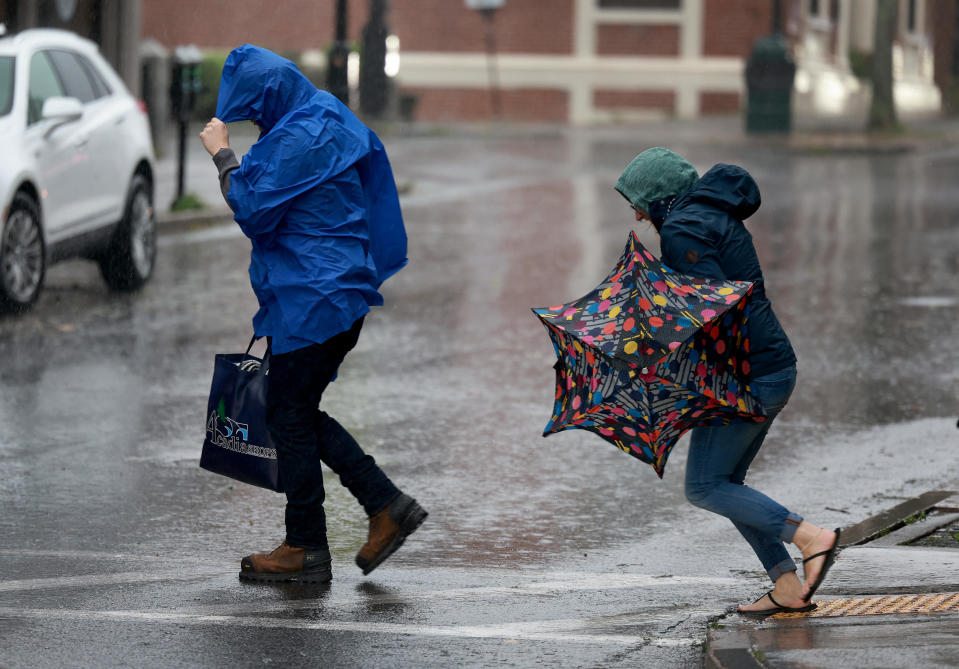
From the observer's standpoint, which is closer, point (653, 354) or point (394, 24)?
point (653, 354)

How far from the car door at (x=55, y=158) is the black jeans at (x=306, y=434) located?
6371 millimetres

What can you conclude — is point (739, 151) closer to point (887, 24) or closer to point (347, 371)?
point (887, 24)

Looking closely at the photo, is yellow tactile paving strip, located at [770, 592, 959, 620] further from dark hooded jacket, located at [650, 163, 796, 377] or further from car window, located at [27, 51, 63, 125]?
car window, located at [27, 51, 63, 125]

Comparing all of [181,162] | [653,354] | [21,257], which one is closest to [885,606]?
[653,354]

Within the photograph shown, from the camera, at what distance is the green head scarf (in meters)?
5.34

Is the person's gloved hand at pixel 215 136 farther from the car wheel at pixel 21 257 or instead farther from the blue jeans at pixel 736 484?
the car wheel at pixel 21 257

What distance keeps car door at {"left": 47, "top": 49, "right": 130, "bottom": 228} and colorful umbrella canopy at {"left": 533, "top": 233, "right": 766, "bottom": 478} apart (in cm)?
785

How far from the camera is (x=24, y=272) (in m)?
11.6

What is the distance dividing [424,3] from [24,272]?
27.9m

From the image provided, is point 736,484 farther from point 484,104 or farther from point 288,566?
point 484,104

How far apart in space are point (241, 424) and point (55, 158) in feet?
21.4

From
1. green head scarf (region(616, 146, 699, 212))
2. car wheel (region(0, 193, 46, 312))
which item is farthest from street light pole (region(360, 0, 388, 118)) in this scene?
green head scarf (region(616, 146, 699, 212))

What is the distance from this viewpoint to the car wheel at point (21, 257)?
1131 cm

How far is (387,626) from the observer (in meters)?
5.32
